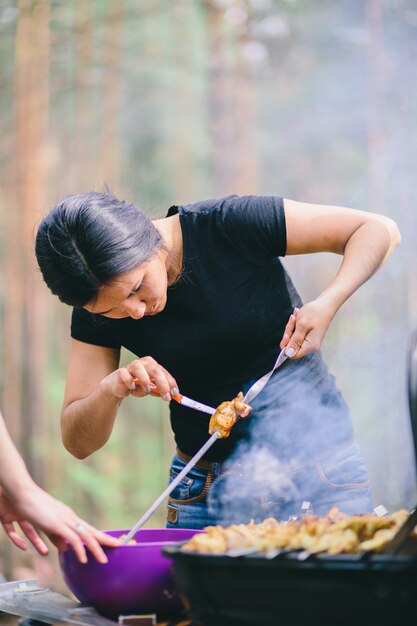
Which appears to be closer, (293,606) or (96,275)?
(293,606)

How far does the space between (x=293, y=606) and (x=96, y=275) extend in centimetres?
97

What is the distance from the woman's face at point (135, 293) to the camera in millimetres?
1844

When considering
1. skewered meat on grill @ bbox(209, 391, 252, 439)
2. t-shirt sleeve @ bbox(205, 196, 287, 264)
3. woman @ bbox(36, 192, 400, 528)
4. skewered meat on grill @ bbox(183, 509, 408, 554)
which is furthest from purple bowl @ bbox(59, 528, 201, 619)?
t-shirt sleeve @ bbox(205, 196, 287, 264)

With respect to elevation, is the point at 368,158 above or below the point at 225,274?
above

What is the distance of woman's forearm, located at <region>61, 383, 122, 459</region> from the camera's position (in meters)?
1.96

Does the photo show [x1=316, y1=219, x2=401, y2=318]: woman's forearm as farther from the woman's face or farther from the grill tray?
the grill tray

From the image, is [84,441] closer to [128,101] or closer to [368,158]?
[368,158]

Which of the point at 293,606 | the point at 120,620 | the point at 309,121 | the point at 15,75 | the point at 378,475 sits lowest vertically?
the point at 378,475

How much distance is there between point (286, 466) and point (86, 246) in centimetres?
78

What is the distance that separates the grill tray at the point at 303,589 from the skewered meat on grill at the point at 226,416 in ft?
1.90

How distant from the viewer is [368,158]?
4758 mm

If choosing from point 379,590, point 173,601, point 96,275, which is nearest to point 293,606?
point 379,590

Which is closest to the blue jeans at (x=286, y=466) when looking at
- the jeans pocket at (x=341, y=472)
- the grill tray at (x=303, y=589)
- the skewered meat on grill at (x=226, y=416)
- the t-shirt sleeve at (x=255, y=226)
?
the jeans pocket at (x=341, y=472)

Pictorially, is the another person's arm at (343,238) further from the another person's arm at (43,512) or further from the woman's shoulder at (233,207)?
the another person's arm at (43,512)
